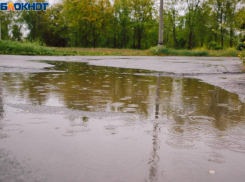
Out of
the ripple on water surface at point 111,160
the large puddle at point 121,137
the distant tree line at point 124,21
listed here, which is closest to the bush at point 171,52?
the large puddle at point 121,137

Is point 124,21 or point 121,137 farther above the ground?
point 124,21

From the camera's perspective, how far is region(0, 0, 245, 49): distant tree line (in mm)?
43281

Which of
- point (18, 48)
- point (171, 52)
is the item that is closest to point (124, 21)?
point (171, 52)

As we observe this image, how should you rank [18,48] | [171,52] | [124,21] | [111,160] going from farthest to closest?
1. [124,21]
2. [171,52]
3. [18,48]
4. [111,160]

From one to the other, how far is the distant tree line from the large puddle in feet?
130

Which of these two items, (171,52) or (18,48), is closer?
(18,48)

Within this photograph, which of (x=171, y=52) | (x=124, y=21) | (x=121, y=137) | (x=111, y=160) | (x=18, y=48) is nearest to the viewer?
(x=111, y=160)

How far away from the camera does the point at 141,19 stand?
2104 inches

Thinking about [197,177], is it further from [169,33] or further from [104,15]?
[169,33]

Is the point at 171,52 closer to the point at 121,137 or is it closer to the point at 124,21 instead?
the point at 121,137

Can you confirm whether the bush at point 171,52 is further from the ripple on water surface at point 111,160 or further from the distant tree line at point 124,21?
the distant tree line at point 124,21

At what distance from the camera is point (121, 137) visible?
8.21 feet

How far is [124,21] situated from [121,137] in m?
54.3

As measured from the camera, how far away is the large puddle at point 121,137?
1849mm
